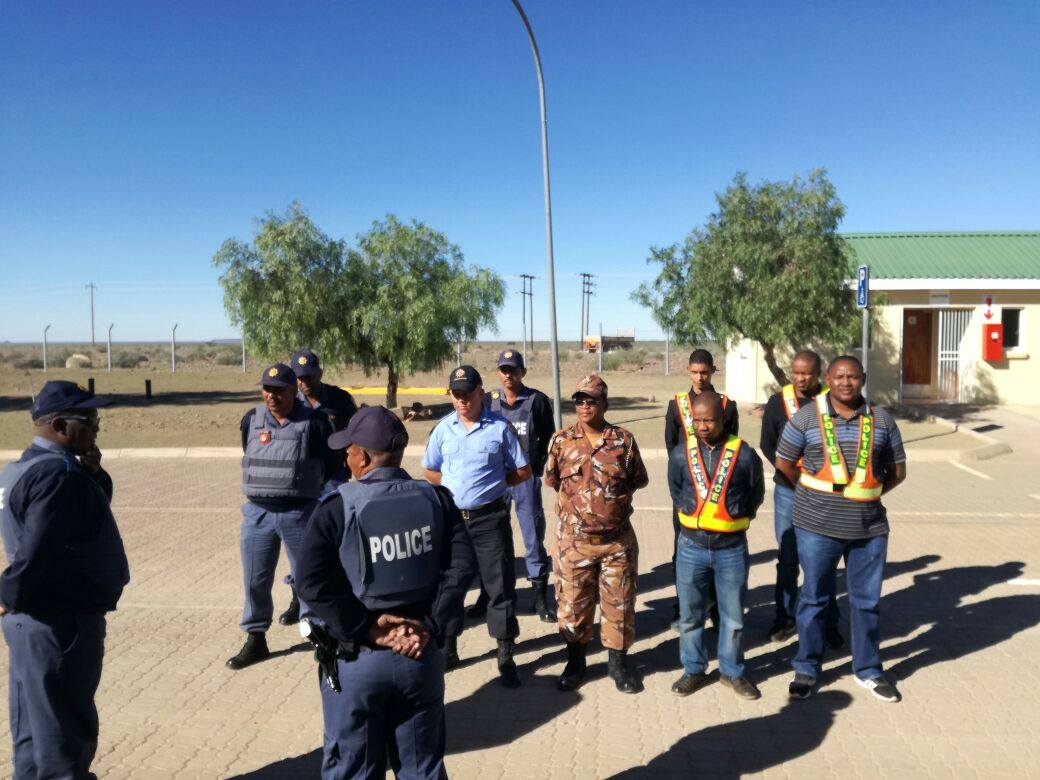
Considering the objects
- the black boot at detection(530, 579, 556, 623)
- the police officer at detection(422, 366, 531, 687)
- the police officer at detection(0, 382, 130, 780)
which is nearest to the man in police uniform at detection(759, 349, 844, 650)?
the black boot at detection(530, 579, 556, 623)

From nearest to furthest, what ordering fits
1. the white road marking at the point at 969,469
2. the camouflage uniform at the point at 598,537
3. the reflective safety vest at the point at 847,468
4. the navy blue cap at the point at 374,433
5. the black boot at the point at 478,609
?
the navy blue cap at the point at 374,433
the reflective safety vest at the point at 847,468
the camouflage uniform at the point at 598,537
the black boot at the point at 478,609
the white road marking at the point at 969,469

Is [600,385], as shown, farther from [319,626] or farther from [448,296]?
[448,296]

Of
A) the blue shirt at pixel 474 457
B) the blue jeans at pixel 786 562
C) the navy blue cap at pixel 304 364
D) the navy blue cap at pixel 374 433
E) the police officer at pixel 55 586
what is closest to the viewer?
the navy blue cap at pixel 374 433

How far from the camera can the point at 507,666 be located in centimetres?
466

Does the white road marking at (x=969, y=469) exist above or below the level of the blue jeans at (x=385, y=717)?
below

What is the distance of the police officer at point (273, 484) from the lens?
4926 mm

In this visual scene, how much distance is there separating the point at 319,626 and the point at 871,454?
3059 mm

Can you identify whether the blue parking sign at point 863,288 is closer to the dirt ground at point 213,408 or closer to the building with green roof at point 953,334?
the dirt ground at point 213,408

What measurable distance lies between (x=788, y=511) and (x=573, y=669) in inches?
72.4

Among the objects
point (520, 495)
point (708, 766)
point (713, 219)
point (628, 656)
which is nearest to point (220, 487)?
point (520, 495)

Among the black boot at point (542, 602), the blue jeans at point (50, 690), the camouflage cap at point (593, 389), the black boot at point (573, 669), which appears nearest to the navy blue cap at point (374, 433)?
Result: the blue jeans at point (50, 690)

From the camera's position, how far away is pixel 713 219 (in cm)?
1891

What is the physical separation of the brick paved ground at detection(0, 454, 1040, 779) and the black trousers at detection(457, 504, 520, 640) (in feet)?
1.43

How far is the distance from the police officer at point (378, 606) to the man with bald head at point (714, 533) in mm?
2083
